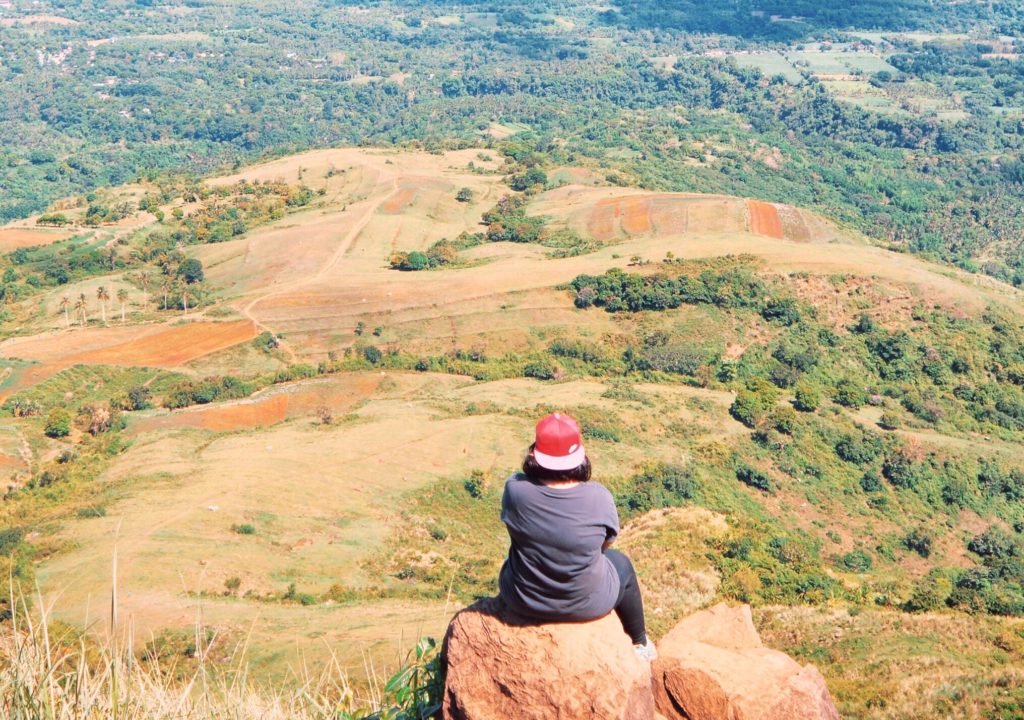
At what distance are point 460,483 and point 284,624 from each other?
756 inches

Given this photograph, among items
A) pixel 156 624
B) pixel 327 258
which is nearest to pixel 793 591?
pixel 156 624

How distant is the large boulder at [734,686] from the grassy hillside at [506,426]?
718 centimetres

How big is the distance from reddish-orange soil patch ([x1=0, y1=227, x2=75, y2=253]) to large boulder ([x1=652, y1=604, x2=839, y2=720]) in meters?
115

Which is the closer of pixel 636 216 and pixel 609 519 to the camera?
pixel 609 519

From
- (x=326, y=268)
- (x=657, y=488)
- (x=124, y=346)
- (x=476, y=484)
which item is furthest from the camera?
(x=326, y=268)

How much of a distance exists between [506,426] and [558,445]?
167 ft

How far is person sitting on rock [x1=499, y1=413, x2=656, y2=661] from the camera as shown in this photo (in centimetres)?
806

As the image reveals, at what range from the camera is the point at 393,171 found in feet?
454

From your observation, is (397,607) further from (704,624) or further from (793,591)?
(704,624)

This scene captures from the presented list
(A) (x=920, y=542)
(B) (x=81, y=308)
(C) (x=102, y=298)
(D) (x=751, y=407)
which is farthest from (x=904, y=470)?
(B) (x=81, y=308)

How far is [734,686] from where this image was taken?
31.0 ft

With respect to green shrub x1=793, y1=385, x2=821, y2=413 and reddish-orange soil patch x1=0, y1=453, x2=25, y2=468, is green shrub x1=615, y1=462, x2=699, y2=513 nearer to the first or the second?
green shrub x1=793, y1=385, x2=821, y2=413

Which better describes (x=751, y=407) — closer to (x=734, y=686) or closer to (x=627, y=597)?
(x=734, y=686)

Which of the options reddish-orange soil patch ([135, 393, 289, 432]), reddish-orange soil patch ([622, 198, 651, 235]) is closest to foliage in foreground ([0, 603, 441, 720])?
reddish-orange soil patch ([135, 393, 289, 432])
